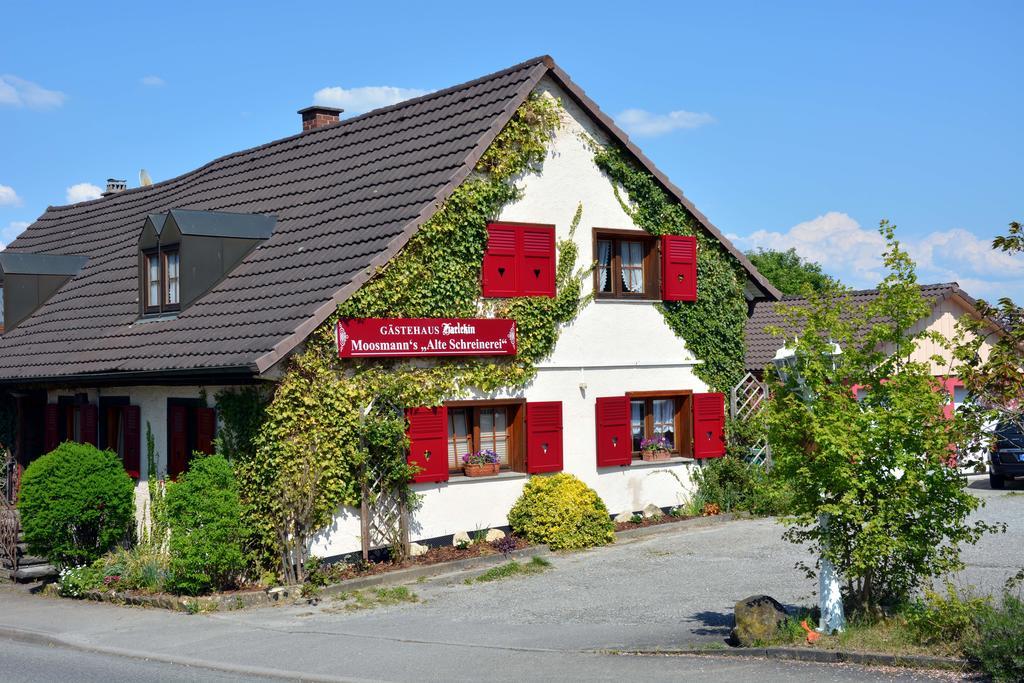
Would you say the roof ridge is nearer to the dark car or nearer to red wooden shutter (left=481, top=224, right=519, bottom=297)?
red wooden shutter (left=481, top=224, right=519, bottom=297)

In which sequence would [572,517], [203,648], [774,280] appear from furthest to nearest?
[774,280] < [572,517] < [203,648]

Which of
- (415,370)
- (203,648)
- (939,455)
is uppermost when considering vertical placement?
(415,370)

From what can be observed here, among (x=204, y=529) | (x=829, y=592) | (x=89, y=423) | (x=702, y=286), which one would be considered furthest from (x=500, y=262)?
(x=829, y=592)

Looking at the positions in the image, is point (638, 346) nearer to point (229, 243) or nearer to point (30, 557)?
point (229, 243)

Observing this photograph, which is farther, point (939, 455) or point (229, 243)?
point (229, 243)

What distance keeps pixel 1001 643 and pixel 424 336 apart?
9651 mm

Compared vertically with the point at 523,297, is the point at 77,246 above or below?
above

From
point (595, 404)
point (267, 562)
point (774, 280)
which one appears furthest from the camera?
point (774, 280)

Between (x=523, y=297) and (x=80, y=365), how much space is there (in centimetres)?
732

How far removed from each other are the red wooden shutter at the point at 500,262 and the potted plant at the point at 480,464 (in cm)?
255

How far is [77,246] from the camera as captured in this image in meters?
25.5

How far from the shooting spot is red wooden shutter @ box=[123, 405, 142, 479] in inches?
707

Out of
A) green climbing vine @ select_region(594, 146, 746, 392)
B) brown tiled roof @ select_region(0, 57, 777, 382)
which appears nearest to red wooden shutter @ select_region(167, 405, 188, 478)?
brown tiled roof @ select_region(0, 57, 777, 382)

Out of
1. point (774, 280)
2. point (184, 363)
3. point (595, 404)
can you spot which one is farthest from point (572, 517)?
point (774, 280)
